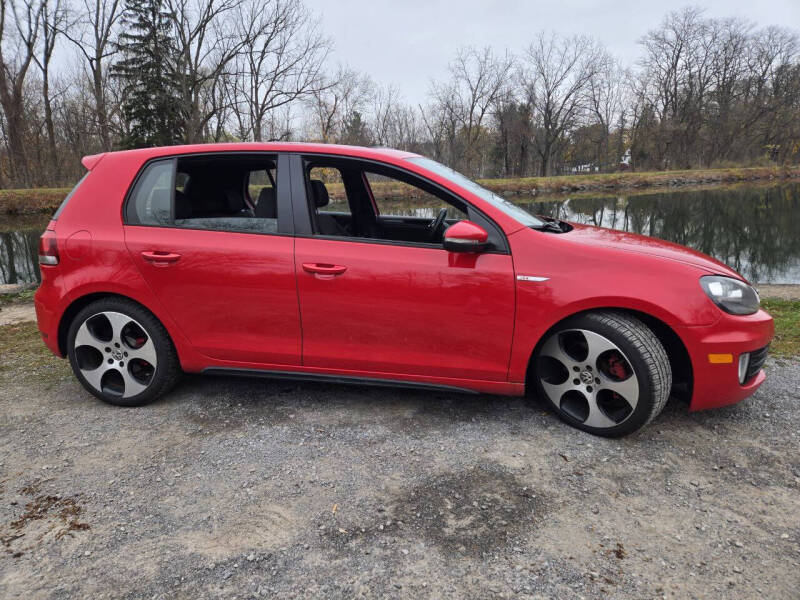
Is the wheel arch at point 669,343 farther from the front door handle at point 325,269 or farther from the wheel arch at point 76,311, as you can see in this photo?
the wheel arch at point 76,311

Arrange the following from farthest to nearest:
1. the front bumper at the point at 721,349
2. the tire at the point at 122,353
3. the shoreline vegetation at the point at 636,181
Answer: the shoreline vegetation at the point at 636,181, the tire at the point at 122,353, the front bumper at the point at 721,349

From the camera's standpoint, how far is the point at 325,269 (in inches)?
116

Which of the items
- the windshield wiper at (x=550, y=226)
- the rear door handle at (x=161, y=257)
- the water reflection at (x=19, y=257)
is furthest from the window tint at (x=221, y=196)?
the water reflection at (x=19, y=257)

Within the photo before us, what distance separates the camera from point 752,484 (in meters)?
2.47

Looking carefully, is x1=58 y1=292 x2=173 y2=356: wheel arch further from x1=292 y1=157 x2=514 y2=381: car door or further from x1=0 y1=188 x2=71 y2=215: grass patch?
x1=0 y1=188 x2=71 y2=215: grass patch

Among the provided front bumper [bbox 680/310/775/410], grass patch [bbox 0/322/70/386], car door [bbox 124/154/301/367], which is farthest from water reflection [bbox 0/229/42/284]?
front bumper [bbox 680/310/775/410]

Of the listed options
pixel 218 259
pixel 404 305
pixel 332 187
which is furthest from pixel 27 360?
pixel 404 305

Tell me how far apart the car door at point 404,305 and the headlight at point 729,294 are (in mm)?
1056

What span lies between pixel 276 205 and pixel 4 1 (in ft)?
127

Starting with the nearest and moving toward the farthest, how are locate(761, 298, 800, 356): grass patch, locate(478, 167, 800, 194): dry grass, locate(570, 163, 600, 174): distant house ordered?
1. locate(761, 298, 800, 356): grass patch
2. locate(478, 167, 800, 194): dry grass
3. locate(570, 163, 600, 174): distant house

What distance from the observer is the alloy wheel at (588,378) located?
280 cm

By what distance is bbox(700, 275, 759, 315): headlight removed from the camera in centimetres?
273

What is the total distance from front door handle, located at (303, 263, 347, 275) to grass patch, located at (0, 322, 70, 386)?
252 cm

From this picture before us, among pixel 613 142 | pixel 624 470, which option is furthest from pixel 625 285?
pixel 613 142
